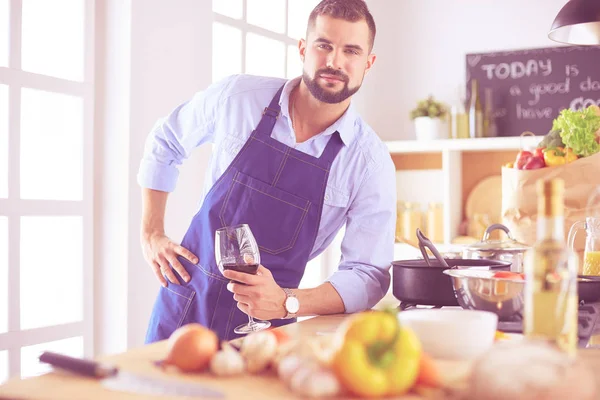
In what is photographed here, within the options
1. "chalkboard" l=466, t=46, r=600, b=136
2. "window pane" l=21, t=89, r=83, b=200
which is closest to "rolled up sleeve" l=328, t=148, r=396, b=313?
"window pane" l=21, t=89, r=83, b=200

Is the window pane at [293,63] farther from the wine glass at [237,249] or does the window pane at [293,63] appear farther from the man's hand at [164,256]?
the wine glass at [237,249]

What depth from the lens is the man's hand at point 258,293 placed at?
1.56 m

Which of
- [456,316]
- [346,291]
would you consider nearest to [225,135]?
[346,291]

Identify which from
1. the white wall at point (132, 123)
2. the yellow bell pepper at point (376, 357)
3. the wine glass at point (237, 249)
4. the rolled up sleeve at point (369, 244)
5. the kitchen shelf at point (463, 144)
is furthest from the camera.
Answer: the kitchen shelf at point (463, 144)

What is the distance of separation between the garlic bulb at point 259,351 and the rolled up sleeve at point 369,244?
27.8 inches

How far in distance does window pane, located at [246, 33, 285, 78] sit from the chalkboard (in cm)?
135

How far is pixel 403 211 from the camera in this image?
4949 millimetres

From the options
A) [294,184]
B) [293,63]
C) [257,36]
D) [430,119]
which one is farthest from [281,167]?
[430,119]

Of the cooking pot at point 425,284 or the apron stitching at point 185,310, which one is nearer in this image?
the cooking pot at point 425,284

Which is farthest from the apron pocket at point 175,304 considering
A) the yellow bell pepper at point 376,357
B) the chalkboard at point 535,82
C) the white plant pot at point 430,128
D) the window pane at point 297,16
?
the chalkboard at point 535,82

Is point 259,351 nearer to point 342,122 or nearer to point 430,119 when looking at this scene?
point 342,122

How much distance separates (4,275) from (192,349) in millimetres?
1889

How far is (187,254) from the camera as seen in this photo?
1.97 m

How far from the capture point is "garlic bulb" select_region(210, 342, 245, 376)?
98 centimetres
